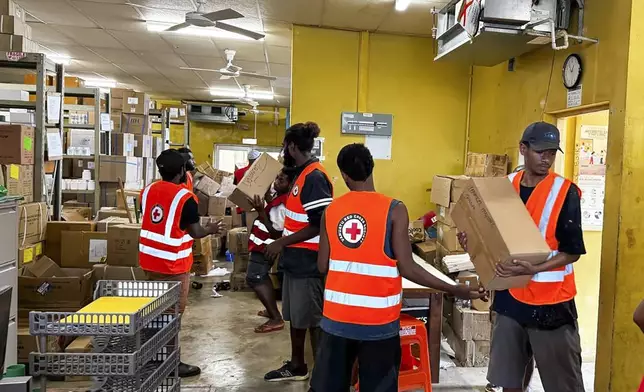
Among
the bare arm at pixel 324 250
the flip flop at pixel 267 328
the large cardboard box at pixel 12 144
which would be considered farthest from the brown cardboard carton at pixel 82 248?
the bare arm at pixel 324 250

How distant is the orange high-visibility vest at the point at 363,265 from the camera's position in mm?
1897

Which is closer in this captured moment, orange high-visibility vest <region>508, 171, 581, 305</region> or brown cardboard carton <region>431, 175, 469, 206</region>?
orange high-visibility vest <region>508, 171, 581, 305</region>

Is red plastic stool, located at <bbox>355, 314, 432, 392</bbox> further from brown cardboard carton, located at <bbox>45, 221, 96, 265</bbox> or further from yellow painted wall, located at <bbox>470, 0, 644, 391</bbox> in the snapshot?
brown cardboard carton, located at <bbox>45, 221, 96, 265</bbox>

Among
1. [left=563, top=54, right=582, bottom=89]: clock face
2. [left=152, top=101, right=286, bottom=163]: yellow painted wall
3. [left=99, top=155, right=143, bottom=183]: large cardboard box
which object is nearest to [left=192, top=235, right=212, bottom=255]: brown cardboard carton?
[left=99, top=155, right=143, bottom=183]: large cardboard box

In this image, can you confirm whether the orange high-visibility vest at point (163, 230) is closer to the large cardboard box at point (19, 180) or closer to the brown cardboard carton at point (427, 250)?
the large cardboard box at point (19, 180)

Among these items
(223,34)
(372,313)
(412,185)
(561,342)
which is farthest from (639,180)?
(223,34)

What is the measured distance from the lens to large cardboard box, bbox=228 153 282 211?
3.43 meters

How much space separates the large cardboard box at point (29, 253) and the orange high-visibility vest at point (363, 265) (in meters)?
2.71

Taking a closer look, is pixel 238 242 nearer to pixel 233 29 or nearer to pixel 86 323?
pixel 233 29

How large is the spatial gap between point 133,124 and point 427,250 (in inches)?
179

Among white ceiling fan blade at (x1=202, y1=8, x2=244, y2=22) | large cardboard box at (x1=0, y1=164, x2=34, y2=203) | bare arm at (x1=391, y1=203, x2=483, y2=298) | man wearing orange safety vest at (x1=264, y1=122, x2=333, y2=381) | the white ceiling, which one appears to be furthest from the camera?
the white ceiling

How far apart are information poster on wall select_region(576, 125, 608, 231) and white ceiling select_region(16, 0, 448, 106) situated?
168 centimetres

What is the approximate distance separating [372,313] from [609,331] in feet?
6.18

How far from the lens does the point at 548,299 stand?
2.07 metres
